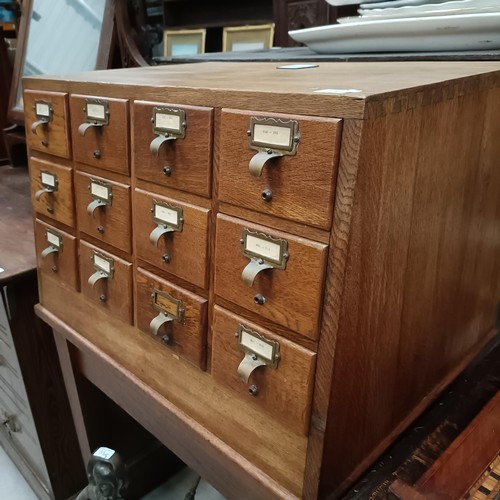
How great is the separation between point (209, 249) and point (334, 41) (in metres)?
0.48

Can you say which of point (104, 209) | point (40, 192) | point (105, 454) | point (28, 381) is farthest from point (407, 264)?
point (28, 381)

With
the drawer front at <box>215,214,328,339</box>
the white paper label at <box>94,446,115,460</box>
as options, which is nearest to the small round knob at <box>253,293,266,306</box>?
the drawer front at <box>215,214,328,339</box>

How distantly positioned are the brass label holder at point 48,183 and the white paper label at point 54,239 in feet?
0.25

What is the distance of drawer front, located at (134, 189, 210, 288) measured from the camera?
0.69m

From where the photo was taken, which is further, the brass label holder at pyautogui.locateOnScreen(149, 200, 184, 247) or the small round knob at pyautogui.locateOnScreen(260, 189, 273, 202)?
the brass label holder at pyautogui.locateOnScreen(149, 200, 184, 247)

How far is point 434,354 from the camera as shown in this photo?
2.59 feet

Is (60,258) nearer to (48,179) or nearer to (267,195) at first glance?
(48,179)

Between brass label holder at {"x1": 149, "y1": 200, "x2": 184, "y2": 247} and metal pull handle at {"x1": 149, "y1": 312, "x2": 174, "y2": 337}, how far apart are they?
0.11 metres

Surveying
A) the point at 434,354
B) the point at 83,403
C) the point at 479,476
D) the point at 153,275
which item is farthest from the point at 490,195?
the point at 83,403

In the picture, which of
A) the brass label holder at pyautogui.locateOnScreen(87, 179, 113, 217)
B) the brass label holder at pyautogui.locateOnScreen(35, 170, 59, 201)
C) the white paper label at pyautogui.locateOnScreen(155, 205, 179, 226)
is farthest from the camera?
the brass label holder at pyautogui.locateOnScreen(35, 170, 59, 201)

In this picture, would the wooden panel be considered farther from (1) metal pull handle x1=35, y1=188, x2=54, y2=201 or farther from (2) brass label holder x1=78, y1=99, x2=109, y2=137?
(2) brass label holder x1=78, y1=99, x2=109, y2=137

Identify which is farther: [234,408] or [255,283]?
[234,408]

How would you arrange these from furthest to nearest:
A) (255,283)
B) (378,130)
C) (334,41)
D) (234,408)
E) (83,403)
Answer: (83,403)
(334,41)
(234,408)
(255,283)
(378,130)

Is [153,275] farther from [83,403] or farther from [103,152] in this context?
[83,403]
